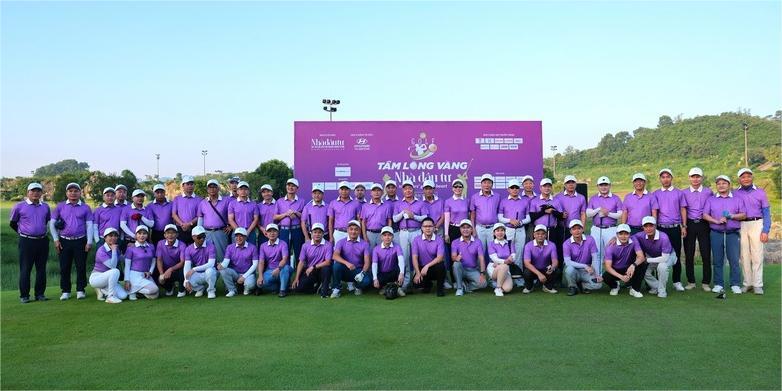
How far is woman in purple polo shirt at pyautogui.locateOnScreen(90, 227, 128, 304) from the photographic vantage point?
27.3 ft

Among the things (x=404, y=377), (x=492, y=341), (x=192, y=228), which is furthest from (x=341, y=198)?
(x=404, y=377)

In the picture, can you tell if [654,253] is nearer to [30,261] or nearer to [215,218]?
[215,218]

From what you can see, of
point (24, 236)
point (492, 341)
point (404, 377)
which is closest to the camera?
point (404, 377)

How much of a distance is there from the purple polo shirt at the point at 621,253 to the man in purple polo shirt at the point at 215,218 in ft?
19.1

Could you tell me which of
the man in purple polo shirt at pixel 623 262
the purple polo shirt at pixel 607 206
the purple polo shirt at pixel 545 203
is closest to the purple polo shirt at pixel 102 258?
the purple polo shirt at pixel 545 203

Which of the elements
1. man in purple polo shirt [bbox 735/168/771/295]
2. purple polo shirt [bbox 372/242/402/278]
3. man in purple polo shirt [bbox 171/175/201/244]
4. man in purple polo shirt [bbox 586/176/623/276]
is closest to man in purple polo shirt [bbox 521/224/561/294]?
man in purple polo shirt [bbox 586/176/623/276]

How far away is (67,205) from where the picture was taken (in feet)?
28.5

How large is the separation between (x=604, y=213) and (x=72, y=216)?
789 cm

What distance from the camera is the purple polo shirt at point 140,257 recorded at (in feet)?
28.1

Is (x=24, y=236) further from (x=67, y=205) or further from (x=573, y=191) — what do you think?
(x=573, y=191)

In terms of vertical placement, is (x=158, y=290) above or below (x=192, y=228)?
below

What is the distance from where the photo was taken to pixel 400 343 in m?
5.67

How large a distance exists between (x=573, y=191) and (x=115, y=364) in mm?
6795

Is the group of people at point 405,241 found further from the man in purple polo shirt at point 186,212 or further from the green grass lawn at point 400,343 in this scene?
the green grass lawn at point 400,343
